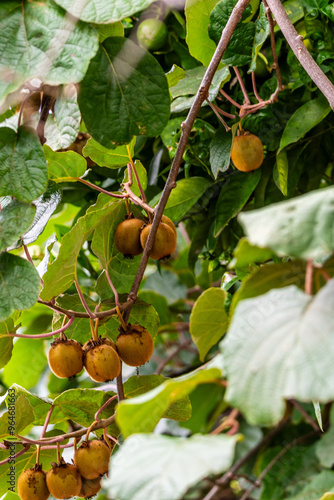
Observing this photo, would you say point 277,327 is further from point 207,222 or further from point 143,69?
point 207,222

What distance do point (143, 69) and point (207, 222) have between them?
0.35m

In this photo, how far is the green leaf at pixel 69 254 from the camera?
1.76 ft

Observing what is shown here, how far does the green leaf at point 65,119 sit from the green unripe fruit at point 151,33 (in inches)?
9.8

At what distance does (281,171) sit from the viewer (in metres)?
0.69

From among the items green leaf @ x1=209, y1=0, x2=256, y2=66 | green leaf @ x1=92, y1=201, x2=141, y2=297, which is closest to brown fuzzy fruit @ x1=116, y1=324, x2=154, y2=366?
green leaf @ x1=92, y1=201, x2=141, y2=297

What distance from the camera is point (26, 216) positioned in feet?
1.64

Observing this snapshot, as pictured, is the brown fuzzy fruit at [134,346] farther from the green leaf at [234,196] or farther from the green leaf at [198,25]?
the green leaf at [198,25]

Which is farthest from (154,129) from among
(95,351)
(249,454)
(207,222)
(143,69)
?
(249,454)

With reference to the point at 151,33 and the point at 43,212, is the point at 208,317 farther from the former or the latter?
the point at 151,33

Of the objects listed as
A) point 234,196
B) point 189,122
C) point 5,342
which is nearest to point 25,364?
point 5,342

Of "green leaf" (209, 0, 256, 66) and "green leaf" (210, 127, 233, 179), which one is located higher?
"green leaf" (209, 0, 256, 66)

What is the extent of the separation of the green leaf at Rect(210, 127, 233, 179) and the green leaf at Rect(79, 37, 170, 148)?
0.18 meters

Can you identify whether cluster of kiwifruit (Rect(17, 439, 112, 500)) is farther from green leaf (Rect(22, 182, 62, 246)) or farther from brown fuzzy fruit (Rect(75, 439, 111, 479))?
green leaf (Rect(22, 182, 62, 246))

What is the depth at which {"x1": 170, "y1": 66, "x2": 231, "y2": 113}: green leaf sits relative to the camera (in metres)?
0.66
